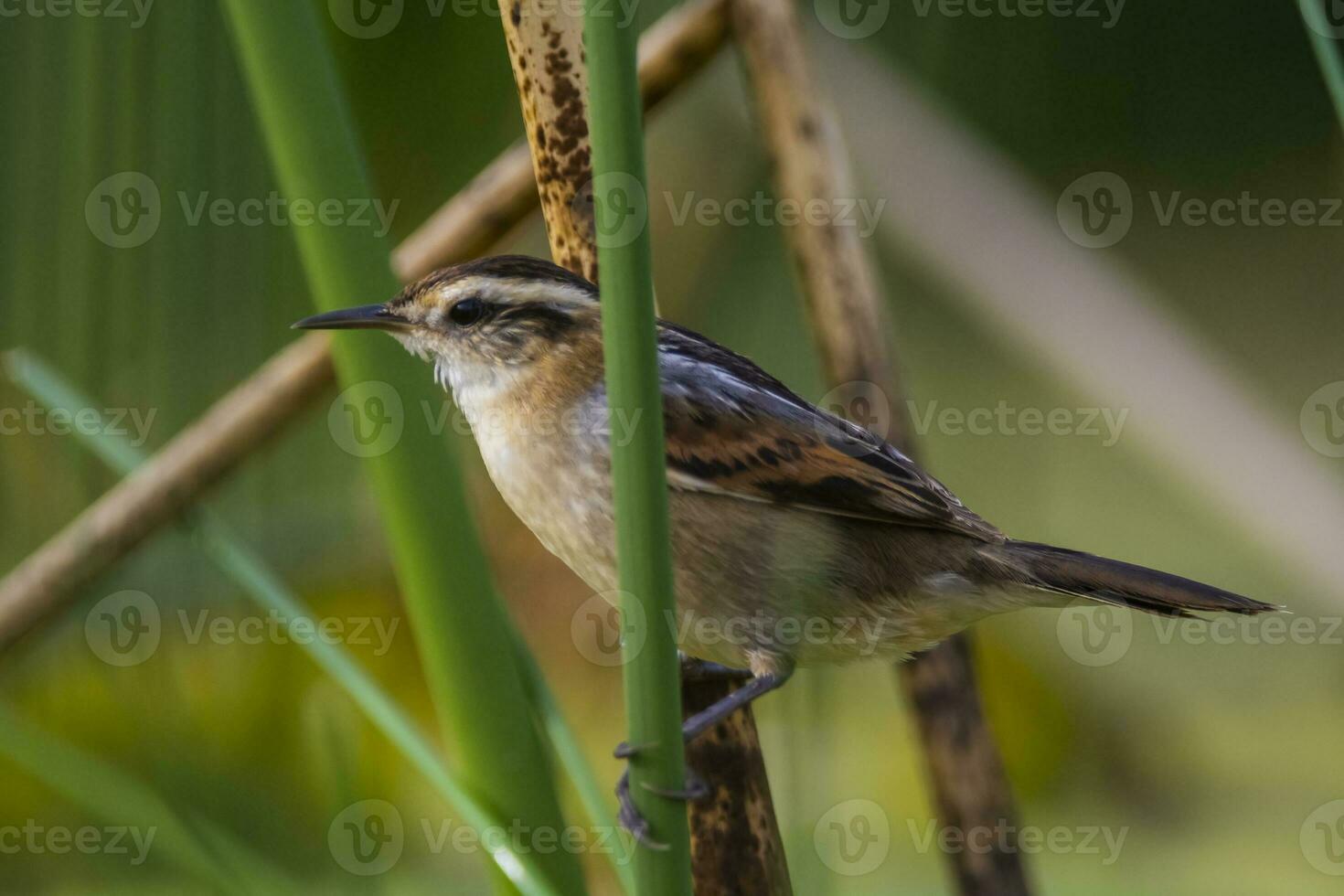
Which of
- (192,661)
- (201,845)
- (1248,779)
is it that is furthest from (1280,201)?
(201,845)

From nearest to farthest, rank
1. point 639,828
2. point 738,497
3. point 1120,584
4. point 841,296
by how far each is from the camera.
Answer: point 639,828
point 1120,584
point 738,497
point 841,296

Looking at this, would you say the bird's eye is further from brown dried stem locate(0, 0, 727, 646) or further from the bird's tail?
the bird's tail

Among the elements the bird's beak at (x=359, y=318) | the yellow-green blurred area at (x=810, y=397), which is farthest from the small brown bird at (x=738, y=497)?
the bird's beak at (x=359, y=318)

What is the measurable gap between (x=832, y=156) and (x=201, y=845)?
4.55 ft

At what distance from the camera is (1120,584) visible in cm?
170

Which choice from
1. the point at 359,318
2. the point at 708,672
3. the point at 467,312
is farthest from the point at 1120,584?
the point at 359,318

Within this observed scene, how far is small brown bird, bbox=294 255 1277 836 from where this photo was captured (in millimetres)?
1720

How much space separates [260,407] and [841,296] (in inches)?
37.5

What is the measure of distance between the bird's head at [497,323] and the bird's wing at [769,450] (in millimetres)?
155

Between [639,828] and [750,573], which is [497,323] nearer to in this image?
[750,573]

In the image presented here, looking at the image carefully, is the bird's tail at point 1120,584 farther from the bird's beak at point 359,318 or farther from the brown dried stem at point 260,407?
the bird's beak at point 359,318

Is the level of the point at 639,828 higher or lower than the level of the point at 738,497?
lower

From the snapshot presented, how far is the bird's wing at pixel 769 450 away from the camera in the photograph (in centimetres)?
180

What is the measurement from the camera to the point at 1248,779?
3.53 meters
